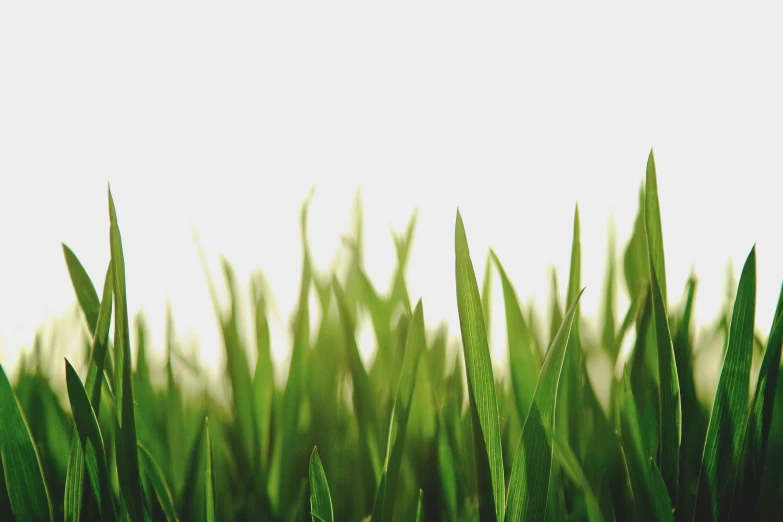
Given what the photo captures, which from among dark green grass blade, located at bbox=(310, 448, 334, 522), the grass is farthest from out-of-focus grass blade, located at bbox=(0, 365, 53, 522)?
dark green grass blade, located at bbox=(310, 448, 334, 522)

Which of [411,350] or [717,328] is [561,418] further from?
[717,328]

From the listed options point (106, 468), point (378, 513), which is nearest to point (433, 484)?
point (378, 513)

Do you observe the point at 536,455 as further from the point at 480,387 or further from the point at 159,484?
the point at 159,484

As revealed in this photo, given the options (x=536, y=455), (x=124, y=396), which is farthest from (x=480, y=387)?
(x=124, y=396)

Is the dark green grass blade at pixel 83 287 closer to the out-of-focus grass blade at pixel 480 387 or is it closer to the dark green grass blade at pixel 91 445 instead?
the dark green grass blade at pixel 91 445

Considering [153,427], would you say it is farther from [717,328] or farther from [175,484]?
[717,328]

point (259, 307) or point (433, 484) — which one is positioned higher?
point (259, 307)

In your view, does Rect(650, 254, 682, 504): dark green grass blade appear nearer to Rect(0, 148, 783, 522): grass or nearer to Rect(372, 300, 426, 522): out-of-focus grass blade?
Rect(0, 148, 783, 522): grass

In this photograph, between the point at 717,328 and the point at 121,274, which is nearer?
the point at 121,274
